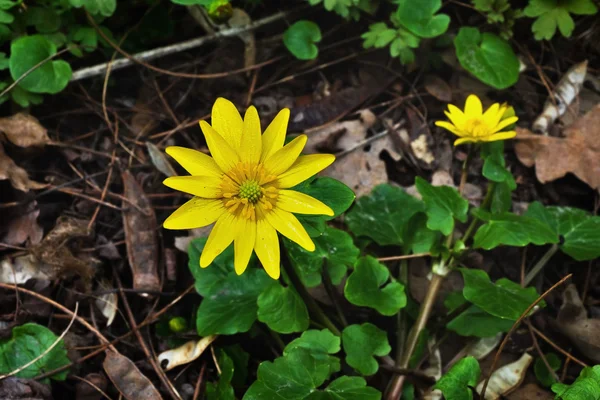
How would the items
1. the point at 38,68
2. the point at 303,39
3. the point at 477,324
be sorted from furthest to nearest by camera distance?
the point at 303,39 < the point at 38,68 < the point at 477,324

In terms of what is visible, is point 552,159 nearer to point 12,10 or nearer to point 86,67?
point 86,67

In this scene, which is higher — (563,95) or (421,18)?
(421,18)

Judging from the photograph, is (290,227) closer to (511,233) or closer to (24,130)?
(511,233)

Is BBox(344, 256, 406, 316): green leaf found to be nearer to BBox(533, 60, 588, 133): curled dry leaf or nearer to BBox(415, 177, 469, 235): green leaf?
BBox(415, 177, 469, 235): green leaf

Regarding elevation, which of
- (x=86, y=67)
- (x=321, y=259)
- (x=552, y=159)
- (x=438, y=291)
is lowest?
(x=438, y=291)

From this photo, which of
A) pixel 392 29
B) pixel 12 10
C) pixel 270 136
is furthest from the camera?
pixel 392 29

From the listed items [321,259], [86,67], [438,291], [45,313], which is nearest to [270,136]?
[321,259]

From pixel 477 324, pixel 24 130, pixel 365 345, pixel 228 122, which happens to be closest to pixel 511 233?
A: pixel 477 324

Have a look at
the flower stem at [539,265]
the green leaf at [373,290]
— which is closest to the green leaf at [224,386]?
the green leaf at [373,290]
